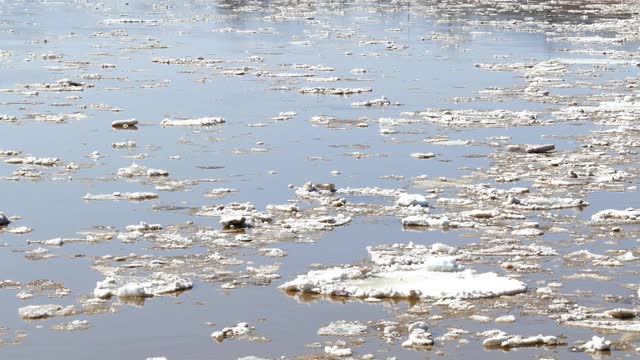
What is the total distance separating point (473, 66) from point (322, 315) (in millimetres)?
18782

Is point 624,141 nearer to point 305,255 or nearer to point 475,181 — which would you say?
point 475,181

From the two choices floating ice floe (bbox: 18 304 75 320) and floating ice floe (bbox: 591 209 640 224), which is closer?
floating ice floe (bbox: 18 304 75 320)

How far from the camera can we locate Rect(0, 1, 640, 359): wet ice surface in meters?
9.27

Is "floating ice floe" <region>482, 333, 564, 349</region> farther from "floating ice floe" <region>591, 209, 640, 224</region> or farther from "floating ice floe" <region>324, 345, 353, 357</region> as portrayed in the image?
"floating ice floe" <region>591, 209, 640, 224</region>

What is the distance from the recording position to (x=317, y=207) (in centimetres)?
1326

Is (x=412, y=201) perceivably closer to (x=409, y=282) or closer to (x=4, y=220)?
(x=409, y=282)

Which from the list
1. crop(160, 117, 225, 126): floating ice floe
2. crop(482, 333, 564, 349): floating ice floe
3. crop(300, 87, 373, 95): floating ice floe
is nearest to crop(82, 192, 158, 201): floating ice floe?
crop(160, 117, 225, 126): floating ice floe

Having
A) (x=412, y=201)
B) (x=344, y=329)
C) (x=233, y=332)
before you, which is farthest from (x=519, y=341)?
(x=412, y=201)

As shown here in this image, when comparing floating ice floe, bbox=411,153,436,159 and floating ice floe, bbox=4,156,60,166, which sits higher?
floating ice floe, bbox=4,156,60,166

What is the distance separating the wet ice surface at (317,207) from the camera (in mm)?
9266

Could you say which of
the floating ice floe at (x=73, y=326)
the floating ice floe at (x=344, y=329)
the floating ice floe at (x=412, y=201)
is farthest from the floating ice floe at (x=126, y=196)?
the floating ice floe at (x=344, y=329)

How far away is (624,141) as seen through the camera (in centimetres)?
1731

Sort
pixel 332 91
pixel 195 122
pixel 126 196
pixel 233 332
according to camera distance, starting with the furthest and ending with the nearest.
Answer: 1. pixel 332 91
2. pixel 195 122
3. pixel 126 196
4. pixel 233 332

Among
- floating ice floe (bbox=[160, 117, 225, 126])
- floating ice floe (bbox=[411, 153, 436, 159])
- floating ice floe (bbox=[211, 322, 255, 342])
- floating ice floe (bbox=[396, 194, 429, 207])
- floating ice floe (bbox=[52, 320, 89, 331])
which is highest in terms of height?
floating ice floe (bbox=[52, 320, 89, 331])
